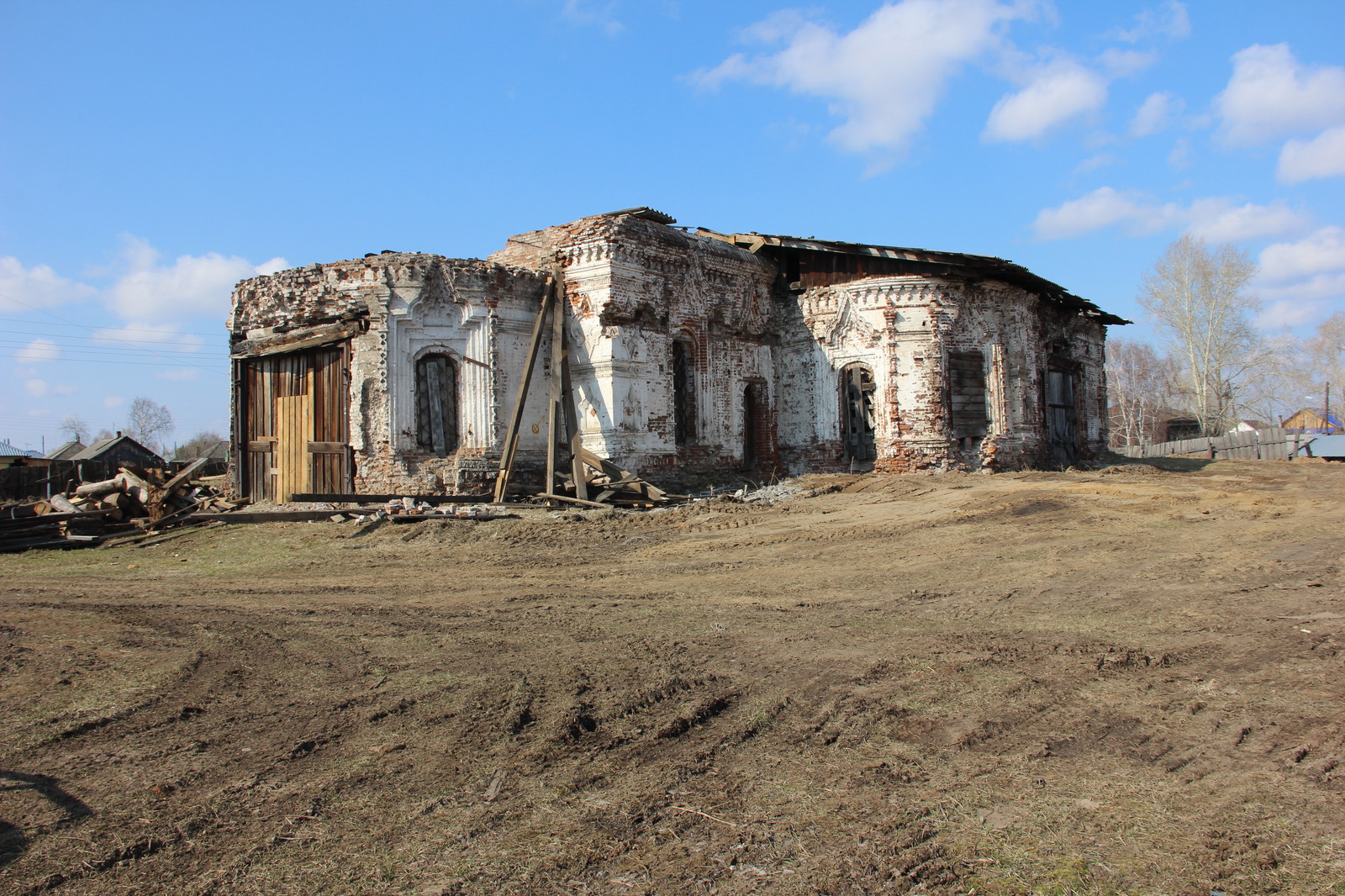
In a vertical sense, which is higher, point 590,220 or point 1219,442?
point 590,220

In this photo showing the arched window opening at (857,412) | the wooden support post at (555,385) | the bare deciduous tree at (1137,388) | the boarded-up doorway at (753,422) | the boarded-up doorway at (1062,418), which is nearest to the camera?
the wooden support post at (555,385)

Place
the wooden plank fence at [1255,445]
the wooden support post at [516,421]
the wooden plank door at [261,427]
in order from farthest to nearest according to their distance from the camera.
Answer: the wooden plank fence at [1255,445] → the wooden plank door at [261,427] → the wooden support post at [516,421]

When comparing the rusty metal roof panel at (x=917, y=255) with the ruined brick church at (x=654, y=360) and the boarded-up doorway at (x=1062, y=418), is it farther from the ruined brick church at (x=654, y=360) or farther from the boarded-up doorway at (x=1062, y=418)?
the boarded-up doorway at (x=1062, y=418)

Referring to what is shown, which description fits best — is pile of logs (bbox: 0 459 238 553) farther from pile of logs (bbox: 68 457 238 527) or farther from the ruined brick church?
the ruined brick church

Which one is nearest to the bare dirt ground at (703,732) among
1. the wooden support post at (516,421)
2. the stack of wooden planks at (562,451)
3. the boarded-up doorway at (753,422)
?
the stack of wooden planks at (562,451)

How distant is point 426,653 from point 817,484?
1196 cm

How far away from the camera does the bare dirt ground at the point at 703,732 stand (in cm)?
296

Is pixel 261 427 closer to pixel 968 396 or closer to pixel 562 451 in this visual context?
pixel 562 451

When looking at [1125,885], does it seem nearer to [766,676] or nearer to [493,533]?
[766,676]

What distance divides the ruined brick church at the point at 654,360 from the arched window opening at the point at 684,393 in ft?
0.13

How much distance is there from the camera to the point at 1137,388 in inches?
2267

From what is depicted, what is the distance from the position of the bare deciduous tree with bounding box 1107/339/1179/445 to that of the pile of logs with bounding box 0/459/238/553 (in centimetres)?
4915

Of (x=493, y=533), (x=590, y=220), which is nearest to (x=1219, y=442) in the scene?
(x=590, y=220)

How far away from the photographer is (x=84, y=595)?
28.2ft
